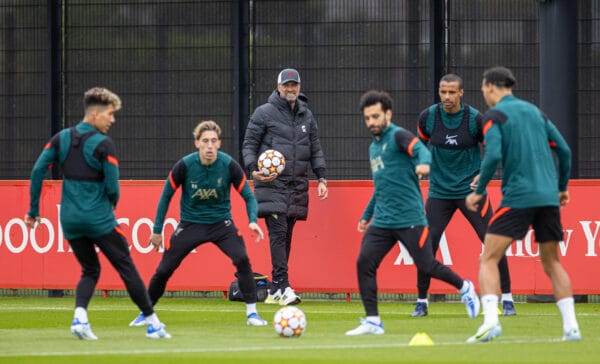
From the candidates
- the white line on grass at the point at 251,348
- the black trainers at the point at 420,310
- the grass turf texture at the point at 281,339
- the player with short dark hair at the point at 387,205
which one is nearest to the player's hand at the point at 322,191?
the grass turf texture at the point at 281,339

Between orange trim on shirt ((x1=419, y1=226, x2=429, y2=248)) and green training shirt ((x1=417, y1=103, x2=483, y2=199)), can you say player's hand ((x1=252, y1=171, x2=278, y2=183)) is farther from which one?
orange trim on shirt ((x1=419, y1=226, x2=429, y2=248))

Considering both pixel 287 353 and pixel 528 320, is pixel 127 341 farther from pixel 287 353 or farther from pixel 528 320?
pixel 528 320

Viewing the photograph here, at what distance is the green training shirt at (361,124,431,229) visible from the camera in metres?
11.2

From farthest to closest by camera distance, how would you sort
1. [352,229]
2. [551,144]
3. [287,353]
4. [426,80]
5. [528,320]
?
[426,80] → [352,229] → [528,320] → [551,144] → [287,353]

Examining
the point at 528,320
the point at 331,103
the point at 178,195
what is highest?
the point at 331,103

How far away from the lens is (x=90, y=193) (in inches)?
426

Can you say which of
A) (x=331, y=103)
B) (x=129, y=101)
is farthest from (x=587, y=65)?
(x=129, y=101)

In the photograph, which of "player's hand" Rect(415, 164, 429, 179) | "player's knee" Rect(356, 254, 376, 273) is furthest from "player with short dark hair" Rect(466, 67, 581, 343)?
"player's knee" Rect(356, 254, 376, 273)

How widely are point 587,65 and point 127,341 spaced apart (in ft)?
27.1

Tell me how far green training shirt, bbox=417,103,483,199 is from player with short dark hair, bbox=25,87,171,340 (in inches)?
141

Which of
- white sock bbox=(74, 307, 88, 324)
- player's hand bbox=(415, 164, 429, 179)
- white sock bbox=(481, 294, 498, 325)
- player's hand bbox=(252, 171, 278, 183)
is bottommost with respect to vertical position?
white sock bbox=(74, 307, 88, 324)

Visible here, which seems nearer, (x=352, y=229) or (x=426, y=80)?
(x=352, y=229)

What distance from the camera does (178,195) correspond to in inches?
637

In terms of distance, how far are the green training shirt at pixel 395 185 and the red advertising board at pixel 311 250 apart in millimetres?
4346
